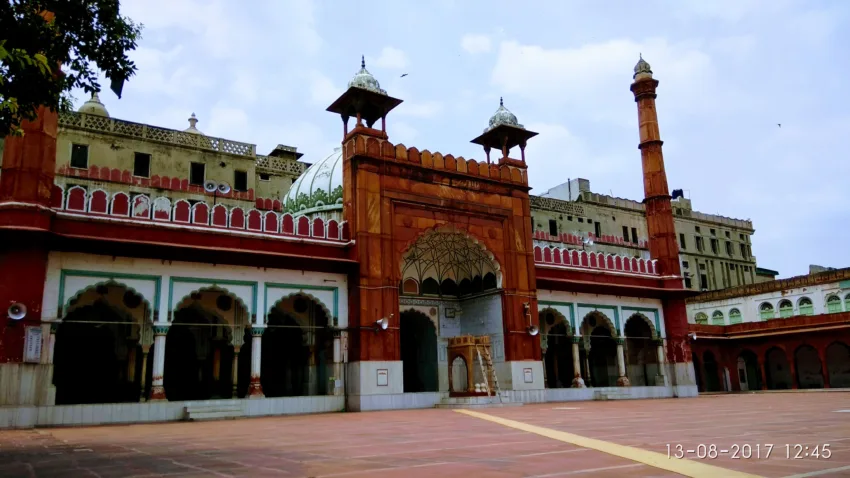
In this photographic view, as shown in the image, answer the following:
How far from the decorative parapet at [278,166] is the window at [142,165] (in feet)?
16.3

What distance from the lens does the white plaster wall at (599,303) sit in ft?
76.8

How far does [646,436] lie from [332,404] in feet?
37.4

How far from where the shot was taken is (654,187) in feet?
88.8

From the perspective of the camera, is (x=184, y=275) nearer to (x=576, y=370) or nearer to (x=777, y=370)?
(x=576, y=370)

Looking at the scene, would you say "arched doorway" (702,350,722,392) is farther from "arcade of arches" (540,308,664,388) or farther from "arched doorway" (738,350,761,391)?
"arcade of arches" (540,308,664,388)

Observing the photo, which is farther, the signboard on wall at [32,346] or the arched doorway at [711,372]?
the arched doorway at [711,372]

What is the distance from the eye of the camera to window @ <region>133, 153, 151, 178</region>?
27031 millimetres

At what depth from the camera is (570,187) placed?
1778 inches

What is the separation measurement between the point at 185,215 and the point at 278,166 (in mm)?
14653

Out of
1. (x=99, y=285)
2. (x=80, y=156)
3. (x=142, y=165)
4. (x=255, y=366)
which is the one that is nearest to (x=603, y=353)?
(x=255, y=366)

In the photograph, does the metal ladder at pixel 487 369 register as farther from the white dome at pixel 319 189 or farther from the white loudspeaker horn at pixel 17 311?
the white loudspeaker horn at pixel 17 311

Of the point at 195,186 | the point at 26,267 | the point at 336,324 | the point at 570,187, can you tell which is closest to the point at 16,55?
the point at 26,267

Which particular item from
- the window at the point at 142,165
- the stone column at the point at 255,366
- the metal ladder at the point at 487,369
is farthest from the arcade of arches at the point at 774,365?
the window at the point at 142,165

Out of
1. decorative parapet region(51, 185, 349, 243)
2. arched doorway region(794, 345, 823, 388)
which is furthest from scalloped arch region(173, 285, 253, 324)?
arched doorway region(794, 345, 823, 388)
